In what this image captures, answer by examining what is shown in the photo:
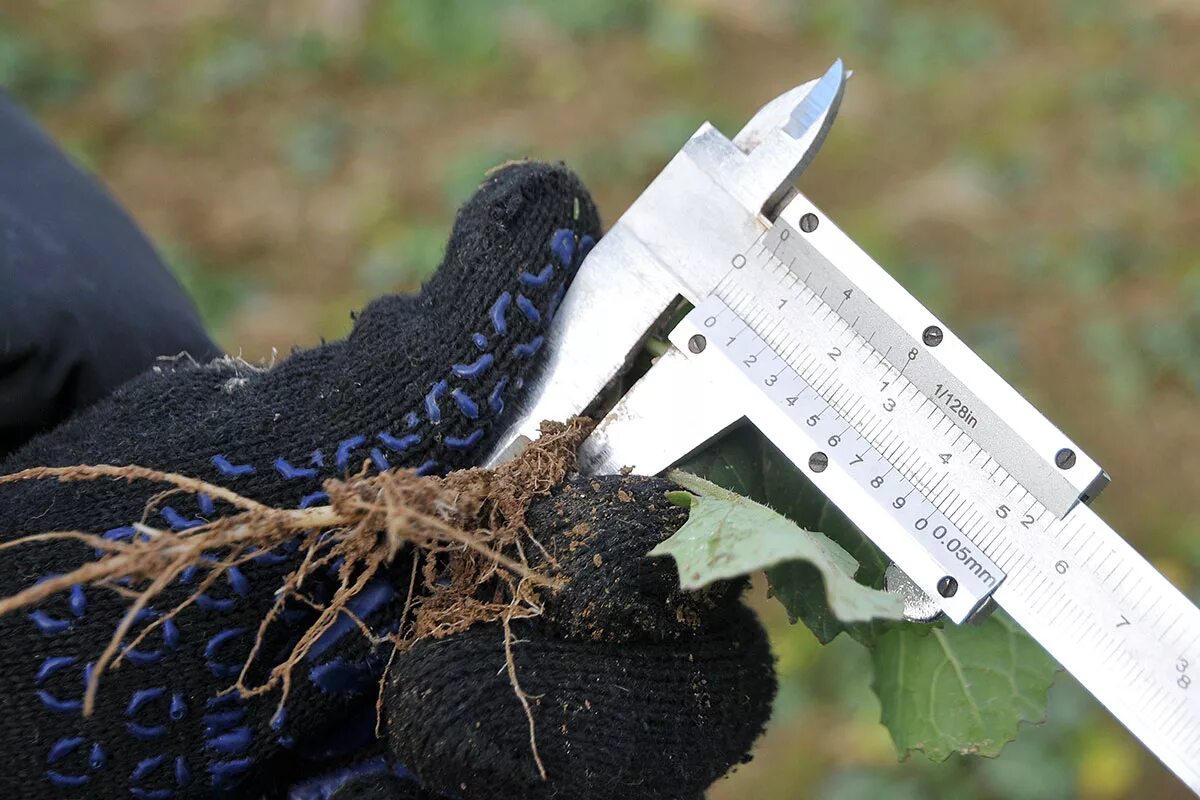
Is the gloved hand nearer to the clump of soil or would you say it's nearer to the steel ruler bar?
the clump of soil

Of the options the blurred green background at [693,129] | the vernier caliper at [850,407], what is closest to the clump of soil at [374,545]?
the vernier caliper at [850,407]

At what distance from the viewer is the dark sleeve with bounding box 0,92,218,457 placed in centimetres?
174

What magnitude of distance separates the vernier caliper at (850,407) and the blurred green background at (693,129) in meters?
2.49

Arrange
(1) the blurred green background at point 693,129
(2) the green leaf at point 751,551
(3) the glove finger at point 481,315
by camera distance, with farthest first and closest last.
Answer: (1) the blurred green background at point 693,129 → (3) the glove finger at point 481,315 → (2) the green leaf at point 751,551

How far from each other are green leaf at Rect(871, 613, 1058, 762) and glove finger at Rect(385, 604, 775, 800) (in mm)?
388

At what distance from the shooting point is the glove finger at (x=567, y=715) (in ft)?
4.41

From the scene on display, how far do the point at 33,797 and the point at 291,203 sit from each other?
4.37 meters

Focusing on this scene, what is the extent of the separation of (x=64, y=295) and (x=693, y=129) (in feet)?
13.3

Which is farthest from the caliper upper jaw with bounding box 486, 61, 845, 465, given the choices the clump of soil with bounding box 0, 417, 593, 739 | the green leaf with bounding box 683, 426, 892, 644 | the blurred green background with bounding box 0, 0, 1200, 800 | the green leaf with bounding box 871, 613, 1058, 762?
the blurred green background with bounding box 0, 0, 1200, 800

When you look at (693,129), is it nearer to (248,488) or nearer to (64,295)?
(64,295)

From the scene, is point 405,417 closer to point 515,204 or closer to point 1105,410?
point 515,204

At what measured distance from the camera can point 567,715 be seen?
4.55 feet

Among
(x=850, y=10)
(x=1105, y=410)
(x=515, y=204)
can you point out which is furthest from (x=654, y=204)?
(x=850, y=10)

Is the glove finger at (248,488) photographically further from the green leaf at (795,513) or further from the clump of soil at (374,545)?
the green leaf at (795,513)
